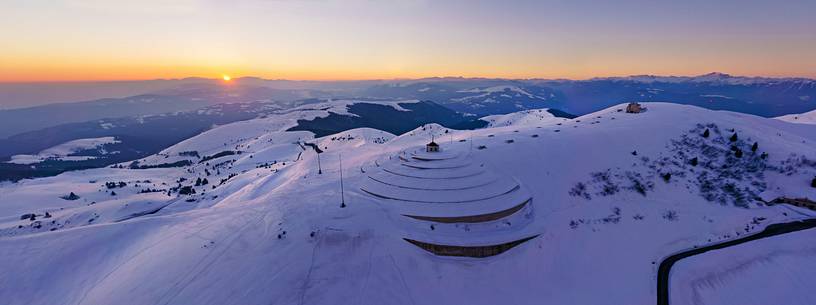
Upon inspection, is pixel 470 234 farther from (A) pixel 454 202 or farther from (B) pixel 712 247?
(B) pixel 712 247

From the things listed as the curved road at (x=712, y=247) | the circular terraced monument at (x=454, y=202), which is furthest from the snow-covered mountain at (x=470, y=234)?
the curved road at (x=712, y=247)

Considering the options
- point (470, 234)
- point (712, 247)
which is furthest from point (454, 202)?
point (712, 247)

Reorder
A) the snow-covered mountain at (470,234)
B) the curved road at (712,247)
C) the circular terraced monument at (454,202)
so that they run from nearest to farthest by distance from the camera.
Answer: the snow-covered mountain at (470,234), the curved road at (712,247), the circular terraced monument at (454,202)

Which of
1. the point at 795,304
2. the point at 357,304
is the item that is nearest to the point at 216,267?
the point at 357,304

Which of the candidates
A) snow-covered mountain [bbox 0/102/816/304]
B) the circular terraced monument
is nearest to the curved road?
snow-covered mountain [bbox 0/102/816/304]

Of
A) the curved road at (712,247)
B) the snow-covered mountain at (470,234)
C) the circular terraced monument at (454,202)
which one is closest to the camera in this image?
the snow-covered mountain at (470,234)

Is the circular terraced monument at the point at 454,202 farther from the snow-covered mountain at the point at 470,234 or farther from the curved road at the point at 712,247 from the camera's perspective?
the curved road at the point at 712,247
